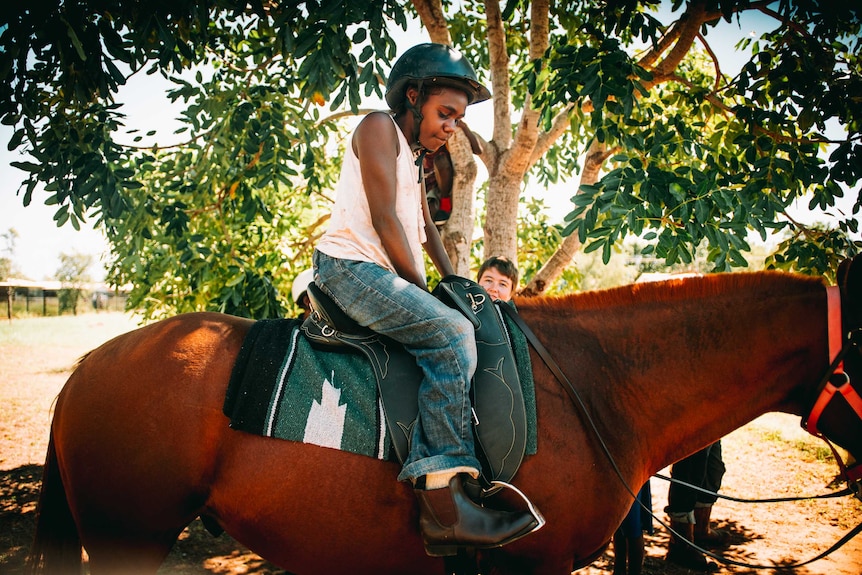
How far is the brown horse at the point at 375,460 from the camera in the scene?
212 centimetres

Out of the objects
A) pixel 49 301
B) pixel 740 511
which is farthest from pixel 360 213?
pixel 49 301

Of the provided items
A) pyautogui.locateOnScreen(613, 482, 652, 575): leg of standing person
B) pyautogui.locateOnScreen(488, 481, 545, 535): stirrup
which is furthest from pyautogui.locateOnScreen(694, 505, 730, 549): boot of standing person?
pyautogui.locateOnScreen(488, 481, 545, 535): stirrup

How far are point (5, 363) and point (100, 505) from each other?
17.5 m

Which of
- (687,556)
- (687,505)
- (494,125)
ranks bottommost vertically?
(687,556)

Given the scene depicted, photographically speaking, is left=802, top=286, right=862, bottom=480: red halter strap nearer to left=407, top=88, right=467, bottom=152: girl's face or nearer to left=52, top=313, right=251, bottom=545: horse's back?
left=407, top=88, right=467, bottom=152: girl's face

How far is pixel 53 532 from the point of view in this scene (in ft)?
7.96

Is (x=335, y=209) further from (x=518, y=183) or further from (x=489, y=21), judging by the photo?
(x=489, y=21)

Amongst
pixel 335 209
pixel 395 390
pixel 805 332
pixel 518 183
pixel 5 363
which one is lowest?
pixel 5 363

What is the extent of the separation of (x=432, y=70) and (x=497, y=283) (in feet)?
7.21

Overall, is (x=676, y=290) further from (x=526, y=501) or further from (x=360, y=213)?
(x=360, y=213)

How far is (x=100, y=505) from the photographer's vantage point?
2199mm

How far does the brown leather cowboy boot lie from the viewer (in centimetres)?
193

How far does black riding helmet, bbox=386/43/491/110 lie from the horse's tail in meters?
2.47

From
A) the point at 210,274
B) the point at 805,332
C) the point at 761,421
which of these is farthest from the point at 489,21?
the point at 761,421
